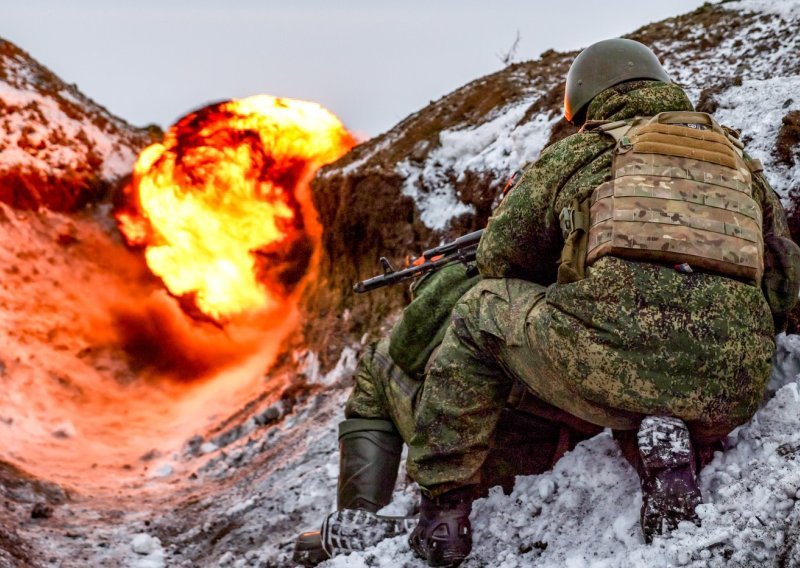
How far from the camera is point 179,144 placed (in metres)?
13.3

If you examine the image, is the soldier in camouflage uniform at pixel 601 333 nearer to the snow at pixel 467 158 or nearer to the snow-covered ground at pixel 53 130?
the snow at pixel 467 158

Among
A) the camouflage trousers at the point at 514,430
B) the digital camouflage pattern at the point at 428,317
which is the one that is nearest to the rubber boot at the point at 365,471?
the camouflage trousers at the point at 514,430

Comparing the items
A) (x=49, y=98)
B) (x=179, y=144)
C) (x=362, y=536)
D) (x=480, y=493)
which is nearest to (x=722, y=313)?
(x=480, y=493)

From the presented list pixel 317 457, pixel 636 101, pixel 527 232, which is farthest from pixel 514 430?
pixel 317 457

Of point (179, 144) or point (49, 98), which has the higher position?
point (49, 98)

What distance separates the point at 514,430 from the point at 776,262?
1424mm

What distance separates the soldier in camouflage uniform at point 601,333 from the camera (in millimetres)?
3035

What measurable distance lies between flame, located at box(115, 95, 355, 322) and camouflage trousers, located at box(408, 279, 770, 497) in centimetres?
885

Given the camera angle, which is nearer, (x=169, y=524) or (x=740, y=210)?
(x=740, y=210)

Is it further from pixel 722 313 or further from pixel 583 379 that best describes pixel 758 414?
pixel 583 379

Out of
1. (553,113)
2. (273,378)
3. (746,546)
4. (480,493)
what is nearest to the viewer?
(746,546)

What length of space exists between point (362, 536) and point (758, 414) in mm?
1931

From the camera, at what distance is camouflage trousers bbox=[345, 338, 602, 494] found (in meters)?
3.94

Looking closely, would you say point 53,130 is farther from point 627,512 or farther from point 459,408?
point 627,512
